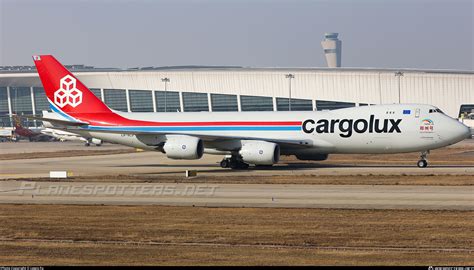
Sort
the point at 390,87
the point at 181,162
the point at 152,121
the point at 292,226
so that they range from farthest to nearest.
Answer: the point at 390,87 < the point at 181,162 < the point at 152,121 < the point at 292,226

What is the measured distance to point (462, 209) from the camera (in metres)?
28.3

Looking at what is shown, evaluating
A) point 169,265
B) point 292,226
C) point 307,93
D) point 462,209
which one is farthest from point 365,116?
point 307,93

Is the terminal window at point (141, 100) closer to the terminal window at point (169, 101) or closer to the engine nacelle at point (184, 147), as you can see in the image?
the terminal window at point (169, 101)

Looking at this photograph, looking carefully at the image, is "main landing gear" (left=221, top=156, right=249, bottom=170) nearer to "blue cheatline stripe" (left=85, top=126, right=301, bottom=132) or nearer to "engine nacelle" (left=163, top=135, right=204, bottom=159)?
"blue cheatline stripe" (left=85, top=126, right=301, bottom=132)

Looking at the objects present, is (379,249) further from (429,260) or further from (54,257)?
(54,257)

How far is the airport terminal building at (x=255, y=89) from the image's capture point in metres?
142

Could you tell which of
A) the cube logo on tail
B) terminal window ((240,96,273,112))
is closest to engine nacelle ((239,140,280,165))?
the cube logo on tail

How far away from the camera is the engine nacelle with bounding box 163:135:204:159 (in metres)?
50.2

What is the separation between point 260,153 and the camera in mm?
49719

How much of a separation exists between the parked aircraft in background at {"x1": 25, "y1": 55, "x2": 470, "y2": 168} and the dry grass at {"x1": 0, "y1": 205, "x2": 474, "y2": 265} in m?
21.6

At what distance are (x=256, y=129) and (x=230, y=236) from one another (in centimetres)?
3004

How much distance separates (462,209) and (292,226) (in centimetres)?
703

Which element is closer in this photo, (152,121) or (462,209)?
(462,209)

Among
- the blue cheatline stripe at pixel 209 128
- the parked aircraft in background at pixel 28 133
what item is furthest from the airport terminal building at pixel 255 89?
the blue cheatline stripe at pixel 209 128
